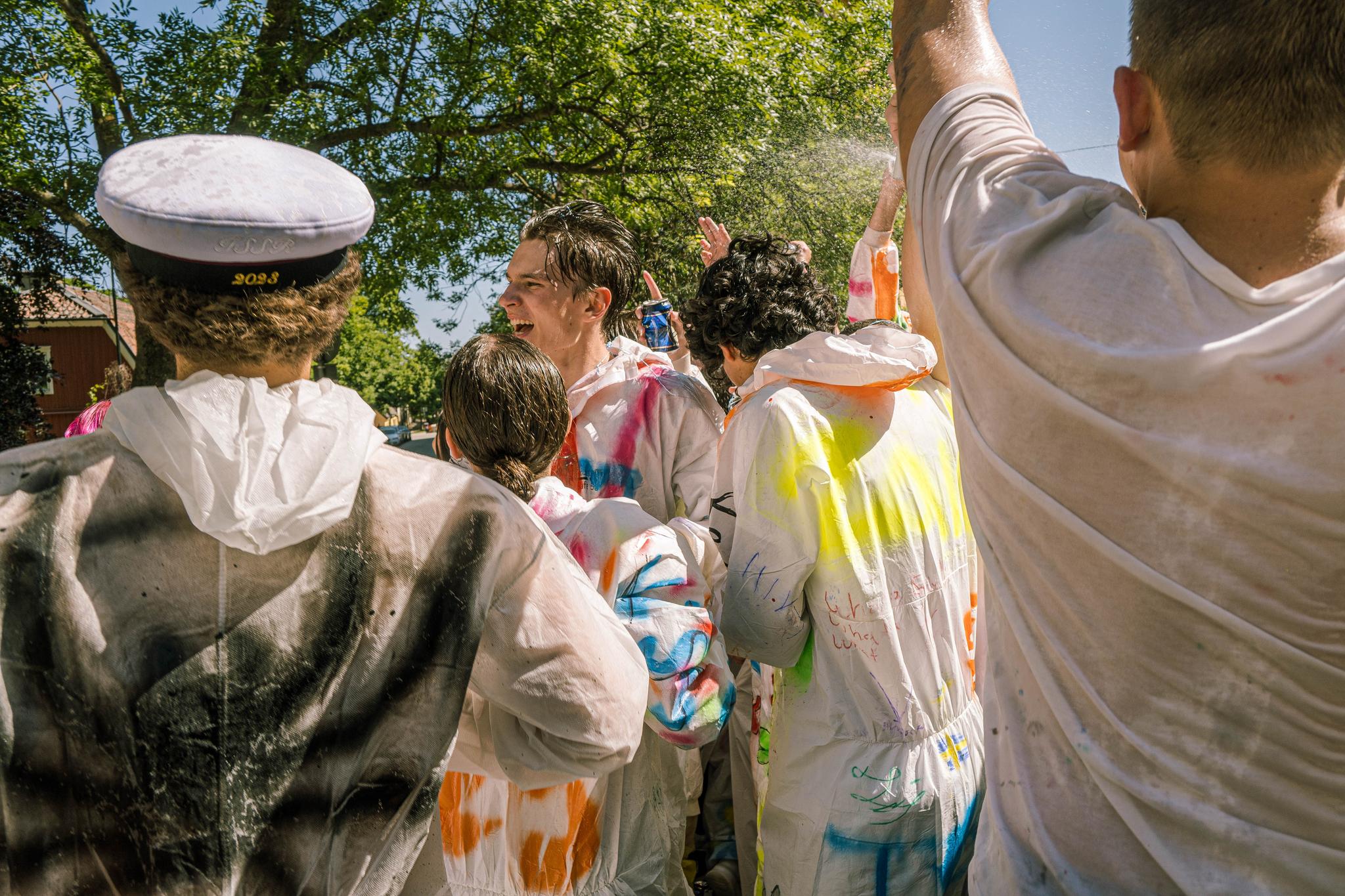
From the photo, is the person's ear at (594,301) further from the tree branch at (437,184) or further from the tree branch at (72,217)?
the tree branch at (72,217)

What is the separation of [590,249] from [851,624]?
1.66m

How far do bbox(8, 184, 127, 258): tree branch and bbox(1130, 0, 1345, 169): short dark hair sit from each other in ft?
30.5

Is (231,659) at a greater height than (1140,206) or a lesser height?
lesser

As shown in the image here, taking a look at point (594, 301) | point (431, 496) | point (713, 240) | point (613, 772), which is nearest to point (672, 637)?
point (613, 772)

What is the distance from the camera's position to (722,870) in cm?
343

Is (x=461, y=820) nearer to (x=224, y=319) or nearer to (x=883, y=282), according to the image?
(x=224, y=319)

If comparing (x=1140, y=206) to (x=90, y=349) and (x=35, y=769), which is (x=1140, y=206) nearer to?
(x=35, y=769)

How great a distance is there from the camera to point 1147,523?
98 cm

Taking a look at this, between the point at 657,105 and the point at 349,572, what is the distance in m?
9.01

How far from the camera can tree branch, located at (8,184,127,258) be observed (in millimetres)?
8586

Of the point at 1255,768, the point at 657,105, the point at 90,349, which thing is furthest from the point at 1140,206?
the point at 90,349

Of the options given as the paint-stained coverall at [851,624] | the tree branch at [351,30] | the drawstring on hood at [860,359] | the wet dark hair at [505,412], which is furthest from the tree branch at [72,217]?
the paint-stained coverall at [851,624]

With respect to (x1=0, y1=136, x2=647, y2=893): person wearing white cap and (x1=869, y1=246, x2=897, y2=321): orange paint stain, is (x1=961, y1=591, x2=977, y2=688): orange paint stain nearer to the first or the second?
(x1=869, y1=246, x2=897, y2=321): orange paint stain

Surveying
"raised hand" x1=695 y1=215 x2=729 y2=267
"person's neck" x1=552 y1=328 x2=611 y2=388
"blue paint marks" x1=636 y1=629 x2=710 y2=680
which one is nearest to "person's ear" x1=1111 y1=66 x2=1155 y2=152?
"blue paint marks" x1=636 y1=629 x2=710 y2=680
